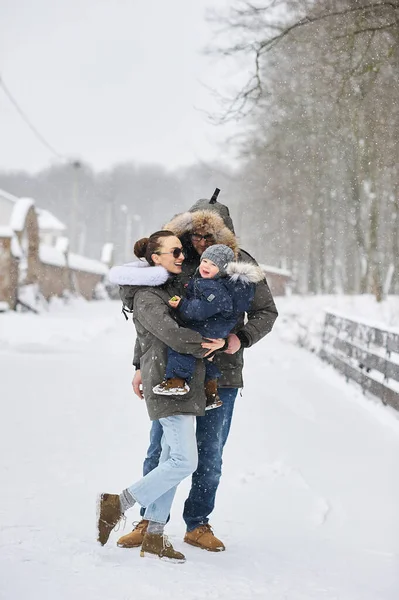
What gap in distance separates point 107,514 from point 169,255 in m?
1.43

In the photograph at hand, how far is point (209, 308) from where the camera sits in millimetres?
3654

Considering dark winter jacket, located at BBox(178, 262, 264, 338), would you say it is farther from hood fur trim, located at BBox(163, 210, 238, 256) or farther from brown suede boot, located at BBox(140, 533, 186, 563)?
brown suede boot, located at BBox(140, 533, 186, 563)

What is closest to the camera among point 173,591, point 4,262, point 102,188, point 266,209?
point 173,591

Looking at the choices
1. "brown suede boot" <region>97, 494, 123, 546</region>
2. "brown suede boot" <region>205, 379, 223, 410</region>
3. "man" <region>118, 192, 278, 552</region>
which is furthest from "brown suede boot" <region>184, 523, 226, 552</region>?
"brown suede boot" <region>205, 379, 223, 410</region>

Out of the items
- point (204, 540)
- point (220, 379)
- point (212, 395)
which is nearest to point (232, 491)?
point (204, 540)

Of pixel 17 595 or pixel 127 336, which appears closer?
pixel 17 595

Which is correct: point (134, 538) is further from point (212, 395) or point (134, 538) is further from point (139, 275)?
point (139, 275)

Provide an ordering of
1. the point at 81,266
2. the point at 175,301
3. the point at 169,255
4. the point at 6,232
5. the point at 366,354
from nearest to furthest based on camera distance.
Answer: the point at 175,301, the point at 169,255, the point at 366,354, the point at 6,232, the point at 81,266

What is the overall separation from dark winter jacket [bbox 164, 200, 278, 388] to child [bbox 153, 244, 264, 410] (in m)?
0.21

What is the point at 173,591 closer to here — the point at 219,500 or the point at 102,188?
the point at 219,500

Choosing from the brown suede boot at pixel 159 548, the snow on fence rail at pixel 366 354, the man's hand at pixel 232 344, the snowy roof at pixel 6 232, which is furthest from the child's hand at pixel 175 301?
the snowy roof at pixel 6 232

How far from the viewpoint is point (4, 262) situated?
22328 mm

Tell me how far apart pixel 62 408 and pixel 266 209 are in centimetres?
2816

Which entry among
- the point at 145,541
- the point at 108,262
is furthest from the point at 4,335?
the point at 108,262
